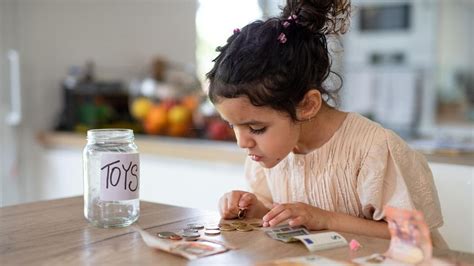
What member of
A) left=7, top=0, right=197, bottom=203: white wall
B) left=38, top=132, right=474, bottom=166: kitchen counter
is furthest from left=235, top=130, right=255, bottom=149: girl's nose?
left=7, top=0, right=197, bottom=203: white wall

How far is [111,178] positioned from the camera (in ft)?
3.35

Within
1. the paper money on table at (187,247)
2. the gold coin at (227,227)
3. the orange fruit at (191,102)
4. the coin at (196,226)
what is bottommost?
the coin at (196,226)

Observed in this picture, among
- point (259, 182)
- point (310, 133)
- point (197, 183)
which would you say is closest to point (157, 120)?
point (197, 183)

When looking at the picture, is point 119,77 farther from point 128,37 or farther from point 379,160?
point 379,160

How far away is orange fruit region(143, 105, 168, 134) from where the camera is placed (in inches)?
99.3

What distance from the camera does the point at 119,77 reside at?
2.94m

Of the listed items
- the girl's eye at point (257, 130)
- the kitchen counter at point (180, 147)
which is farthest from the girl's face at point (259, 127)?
the kitchen counter at point (180, 147)

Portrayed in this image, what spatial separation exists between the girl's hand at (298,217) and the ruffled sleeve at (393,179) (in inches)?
5.1

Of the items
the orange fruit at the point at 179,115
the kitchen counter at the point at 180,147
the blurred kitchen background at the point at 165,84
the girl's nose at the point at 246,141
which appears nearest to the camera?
the girl's nose at the point at 246,141

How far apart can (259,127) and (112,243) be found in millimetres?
332

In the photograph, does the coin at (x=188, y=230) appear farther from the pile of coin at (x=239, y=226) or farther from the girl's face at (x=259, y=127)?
the girl's face at (x=259, y=127)

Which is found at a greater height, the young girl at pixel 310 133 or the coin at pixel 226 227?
the young girl at pixel 310 133

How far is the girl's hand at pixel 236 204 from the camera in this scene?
3.69ft

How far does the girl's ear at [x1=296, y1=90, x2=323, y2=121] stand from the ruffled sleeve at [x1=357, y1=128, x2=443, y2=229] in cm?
13
